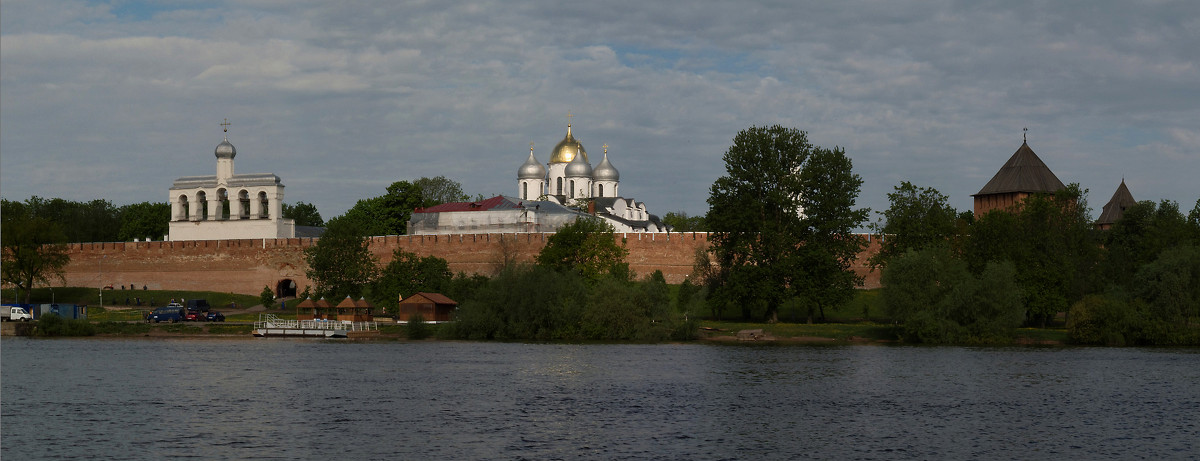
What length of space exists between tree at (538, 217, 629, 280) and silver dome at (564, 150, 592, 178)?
33723 mm

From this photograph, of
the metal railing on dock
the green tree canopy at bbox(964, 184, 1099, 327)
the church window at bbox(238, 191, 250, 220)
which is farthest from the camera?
the church window at bbox(238, 191, 250, 220)

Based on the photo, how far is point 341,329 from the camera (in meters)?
49.0

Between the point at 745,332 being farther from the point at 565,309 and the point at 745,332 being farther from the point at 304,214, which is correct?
the point at 304,214

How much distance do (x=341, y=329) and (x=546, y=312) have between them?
881cm

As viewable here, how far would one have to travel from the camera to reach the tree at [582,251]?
58000 mm

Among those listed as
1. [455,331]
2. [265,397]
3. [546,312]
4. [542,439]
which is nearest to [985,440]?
[542,439]

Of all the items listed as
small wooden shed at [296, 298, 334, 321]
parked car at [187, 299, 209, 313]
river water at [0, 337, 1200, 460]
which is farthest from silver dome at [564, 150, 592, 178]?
river water at [0, 337, 1200, 460]

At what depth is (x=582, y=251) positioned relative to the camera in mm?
58938

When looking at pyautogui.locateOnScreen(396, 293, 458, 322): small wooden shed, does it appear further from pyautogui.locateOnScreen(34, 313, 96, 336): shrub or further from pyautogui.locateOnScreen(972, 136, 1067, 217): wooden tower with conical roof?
pyautogui.locateOnScreen(972, 136, 1067, 217): wooden tower with conical roof

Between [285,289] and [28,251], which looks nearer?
[28,251]

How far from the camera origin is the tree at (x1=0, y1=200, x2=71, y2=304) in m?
62.5

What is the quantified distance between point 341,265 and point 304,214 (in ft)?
149

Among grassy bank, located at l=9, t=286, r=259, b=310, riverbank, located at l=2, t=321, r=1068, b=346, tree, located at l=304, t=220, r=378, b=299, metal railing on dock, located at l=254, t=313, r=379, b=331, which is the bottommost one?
riverbank, located at l=2, t=321, r=1068, b=346

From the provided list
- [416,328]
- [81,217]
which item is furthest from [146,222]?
[416,328]
